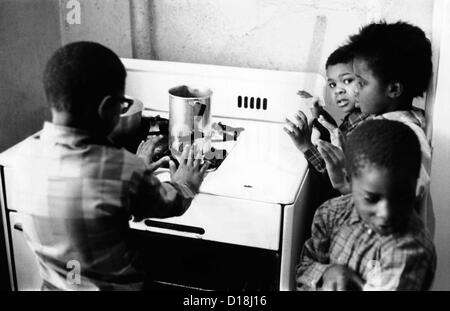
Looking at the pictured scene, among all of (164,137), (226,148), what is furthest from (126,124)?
(226,148)

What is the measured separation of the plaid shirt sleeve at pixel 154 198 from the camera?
3.38ft

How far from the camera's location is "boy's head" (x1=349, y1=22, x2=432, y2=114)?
134 cm

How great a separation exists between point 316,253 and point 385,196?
251mm

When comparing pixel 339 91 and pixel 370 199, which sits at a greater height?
pixel 339 91

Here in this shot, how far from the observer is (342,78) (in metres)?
1.53

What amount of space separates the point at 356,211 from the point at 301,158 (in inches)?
16.0

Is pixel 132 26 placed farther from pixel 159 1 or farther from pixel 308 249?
pixel 308 249

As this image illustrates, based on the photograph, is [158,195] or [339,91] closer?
[158,195]

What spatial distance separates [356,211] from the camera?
3.65ft

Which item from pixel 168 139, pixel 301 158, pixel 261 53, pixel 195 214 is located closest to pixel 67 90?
pixel 195 214

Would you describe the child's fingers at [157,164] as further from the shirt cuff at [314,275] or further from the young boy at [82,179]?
the shirt cuff at [314,275]

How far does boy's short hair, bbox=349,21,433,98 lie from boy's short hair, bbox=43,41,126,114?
664 millimetres

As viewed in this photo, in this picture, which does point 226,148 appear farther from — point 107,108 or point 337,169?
point 107,108

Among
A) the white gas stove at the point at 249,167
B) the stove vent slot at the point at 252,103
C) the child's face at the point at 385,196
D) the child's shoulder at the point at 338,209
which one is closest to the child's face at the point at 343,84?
the white gas stove at the point at 249,167
